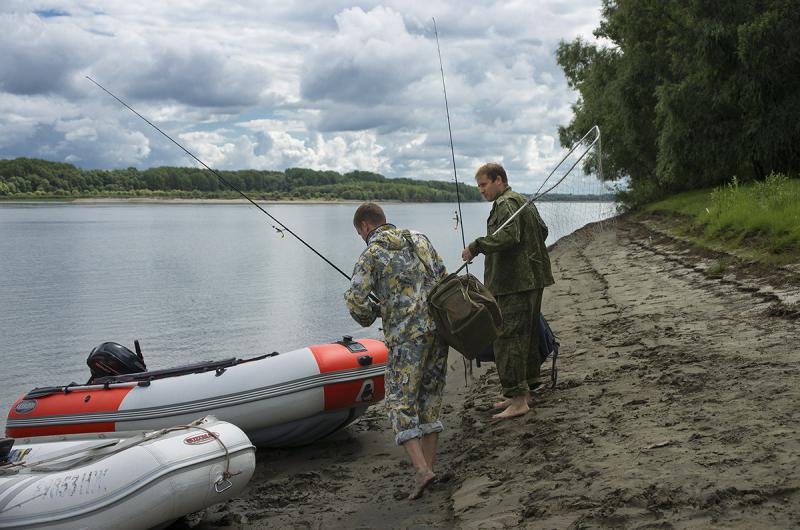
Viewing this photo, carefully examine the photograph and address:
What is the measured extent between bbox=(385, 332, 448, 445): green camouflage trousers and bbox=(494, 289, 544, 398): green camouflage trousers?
101cm

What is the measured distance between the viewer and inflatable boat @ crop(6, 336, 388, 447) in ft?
21.9

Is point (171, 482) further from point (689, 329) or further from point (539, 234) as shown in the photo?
point (689, 329)

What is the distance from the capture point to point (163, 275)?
26.2 metres

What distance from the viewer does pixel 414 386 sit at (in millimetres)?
4781

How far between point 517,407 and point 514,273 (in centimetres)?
107

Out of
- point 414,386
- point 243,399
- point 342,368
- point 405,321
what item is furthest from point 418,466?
point 243,399

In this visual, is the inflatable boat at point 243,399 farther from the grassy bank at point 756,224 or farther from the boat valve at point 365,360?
the grassy bank at point 756,224

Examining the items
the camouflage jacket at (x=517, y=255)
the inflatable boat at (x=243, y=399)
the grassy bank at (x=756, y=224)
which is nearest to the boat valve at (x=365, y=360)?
the inflatable boat at (x=243, y=399)

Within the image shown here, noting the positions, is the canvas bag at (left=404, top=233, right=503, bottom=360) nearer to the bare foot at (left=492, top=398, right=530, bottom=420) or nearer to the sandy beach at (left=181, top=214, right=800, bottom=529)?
the sandy beach at (left=181, top=214, right=800, bottom=529)

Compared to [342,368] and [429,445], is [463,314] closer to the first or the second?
[429,445]

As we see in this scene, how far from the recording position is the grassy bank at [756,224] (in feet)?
36.4

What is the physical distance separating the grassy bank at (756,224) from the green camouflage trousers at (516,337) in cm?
594

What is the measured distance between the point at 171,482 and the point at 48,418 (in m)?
2.52

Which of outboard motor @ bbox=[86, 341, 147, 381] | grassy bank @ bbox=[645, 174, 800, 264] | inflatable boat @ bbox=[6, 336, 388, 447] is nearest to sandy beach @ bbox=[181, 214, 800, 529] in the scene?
inflatable boat @ bbox=[6, 336, 388, 447]
